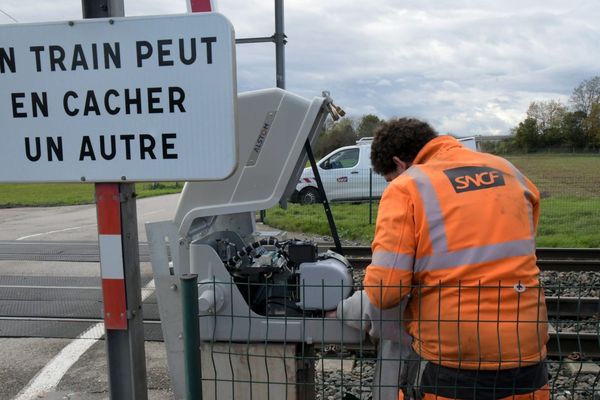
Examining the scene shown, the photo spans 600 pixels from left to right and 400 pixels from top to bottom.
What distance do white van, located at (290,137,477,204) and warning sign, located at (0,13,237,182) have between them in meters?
13.4

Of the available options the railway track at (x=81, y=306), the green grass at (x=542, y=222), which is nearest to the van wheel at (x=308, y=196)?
the green grass at (x=542, y=222)

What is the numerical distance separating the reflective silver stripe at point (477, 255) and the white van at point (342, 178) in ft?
43.3

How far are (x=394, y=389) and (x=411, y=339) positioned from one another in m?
0.29

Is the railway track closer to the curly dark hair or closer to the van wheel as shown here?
the curly dark hair

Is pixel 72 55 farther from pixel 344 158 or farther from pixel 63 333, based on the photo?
pixel 344 158

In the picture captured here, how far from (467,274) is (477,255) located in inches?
Result: 3.3

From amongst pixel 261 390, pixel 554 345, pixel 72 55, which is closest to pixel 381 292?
pixel 261 390

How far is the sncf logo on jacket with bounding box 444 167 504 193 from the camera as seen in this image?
6.97 ft

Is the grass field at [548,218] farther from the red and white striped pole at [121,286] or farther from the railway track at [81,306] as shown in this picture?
the red and white striped pole at [121,286]

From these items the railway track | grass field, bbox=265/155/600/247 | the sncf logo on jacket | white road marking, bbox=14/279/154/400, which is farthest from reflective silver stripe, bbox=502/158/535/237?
grass field, bbox=265/155/600/247

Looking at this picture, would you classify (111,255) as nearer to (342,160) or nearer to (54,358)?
(54,358)

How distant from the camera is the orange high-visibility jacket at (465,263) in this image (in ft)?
6.80

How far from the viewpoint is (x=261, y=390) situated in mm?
2709

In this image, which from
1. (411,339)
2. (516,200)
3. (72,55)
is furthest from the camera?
(411,339)
